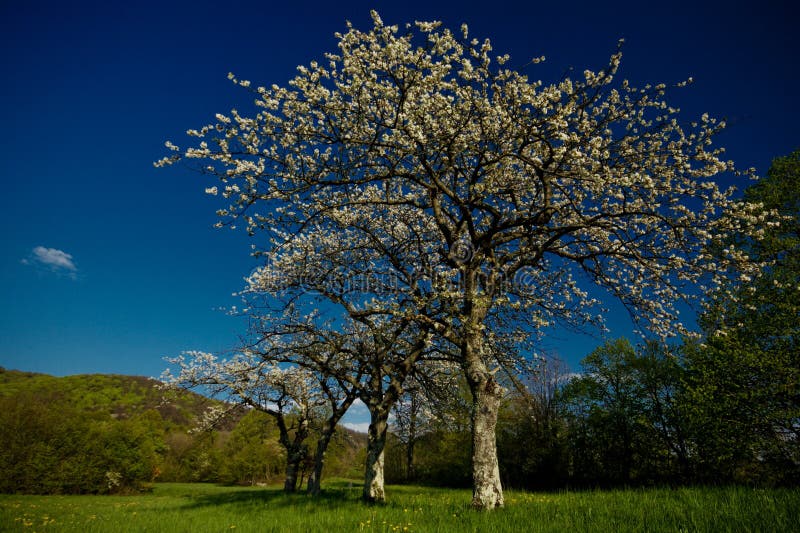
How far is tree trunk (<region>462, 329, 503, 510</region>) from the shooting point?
766cm

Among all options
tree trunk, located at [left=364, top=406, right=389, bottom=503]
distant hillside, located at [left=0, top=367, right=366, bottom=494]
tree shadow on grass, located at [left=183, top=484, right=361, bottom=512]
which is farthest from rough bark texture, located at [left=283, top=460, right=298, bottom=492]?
tree trunk, located at [left=364, top=406, right=389, bottom=503]

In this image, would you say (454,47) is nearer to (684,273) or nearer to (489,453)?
(684,273)

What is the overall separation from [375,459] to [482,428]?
17.3 feet

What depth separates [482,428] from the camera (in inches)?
326

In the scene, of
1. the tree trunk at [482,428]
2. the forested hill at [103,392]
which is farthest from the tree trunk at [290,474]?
the forested hill at [103,392]

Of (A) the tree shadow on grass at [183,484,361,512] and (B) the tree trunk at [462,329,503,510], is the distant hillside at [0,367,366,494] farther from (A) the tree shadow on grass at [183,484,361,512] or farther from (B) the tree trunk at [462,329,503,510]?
(B) the tree trunk at [462,329,503,510]

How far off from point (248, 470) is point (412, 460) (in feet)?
67.7

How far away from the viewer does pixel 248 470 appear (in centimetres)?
4681

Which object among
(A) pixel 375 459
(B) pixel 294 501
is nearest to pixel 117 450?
(B) pixel 294 501

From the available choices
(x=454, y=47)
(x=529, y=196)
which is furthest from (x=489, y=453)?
(x=454, y=47)

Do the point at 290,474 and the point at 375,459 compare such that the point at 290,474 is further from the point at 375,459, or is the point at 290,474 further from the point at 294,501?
the point at 375,459

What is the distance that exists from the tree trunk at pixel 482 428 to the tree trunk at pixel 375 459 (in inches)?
165

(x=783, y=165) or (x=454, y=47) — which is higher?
(x=783, y=165)

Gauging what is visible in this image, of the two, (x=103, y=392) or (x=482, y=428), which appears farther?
(x=103, y=392)
